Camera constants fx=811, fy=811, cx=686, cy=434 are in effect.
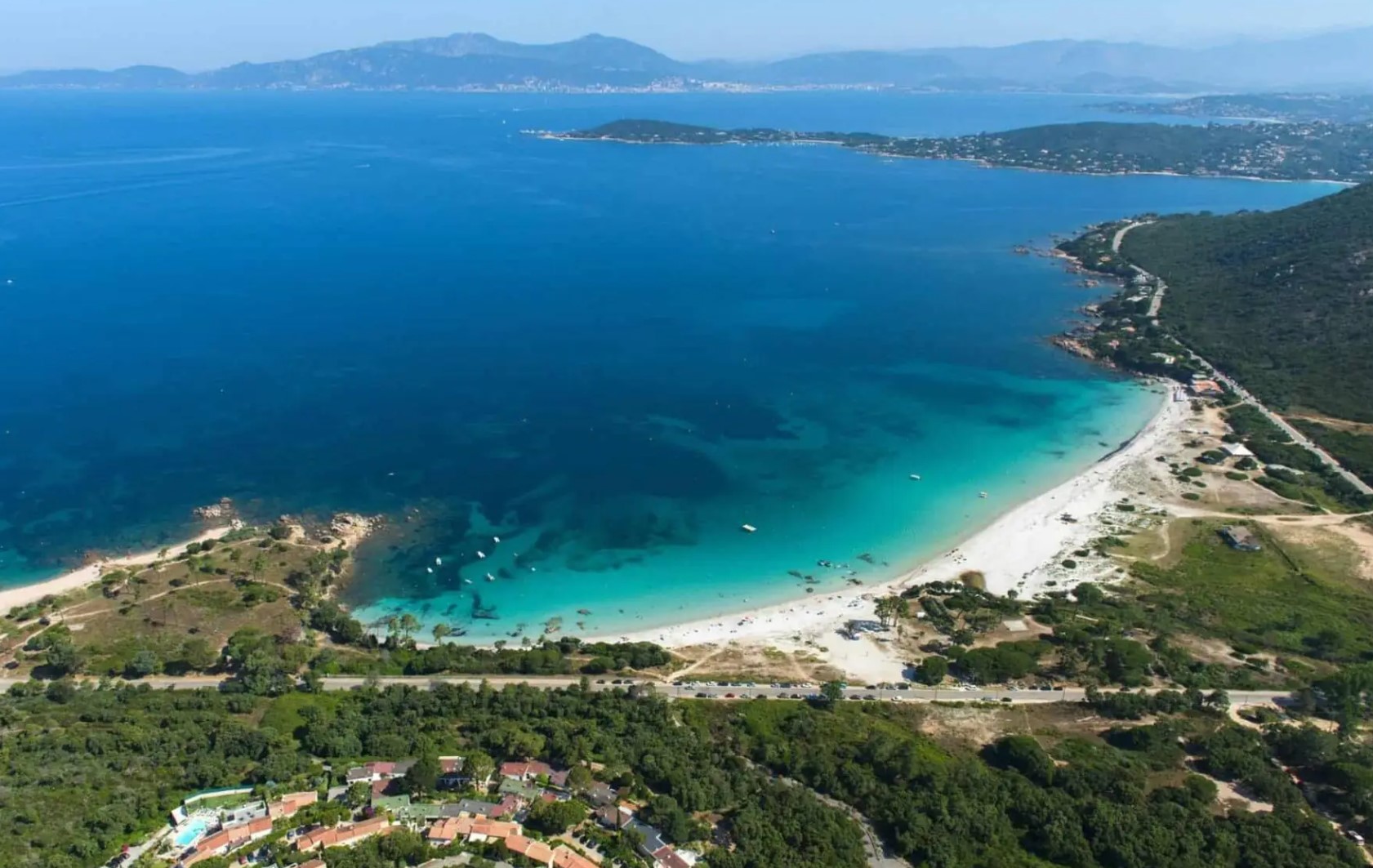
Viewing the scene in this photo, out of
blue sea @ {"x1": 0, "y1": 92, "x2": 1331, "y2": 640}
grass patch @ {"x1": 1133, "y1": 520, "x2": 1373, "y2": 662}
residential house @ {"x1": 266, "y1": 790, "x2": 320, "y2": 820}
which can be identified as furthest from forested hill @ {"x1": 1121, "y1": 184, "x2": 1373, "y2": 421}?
residential house @ {"x1": 266, "y1": 790, "x2": 320, "y2": 820}

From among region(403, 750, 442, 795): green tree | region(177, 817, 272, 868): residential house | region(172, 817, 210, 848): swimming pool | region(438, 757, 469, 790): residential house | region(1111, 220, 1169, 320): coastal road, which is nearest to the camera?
region(177, 817, 272, 868): residential house

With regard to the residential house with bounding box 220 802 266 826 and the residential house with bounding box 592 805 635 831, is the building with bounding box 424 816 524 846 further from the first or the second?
the residential house with bounding box 220 802 266 826

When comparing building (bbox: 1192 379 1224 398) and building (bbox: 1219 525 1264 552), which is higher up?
building (bbox: 1192 379 1224 398)

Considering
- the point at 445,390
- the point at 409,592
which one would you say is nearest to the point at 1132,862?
the point at 409,592

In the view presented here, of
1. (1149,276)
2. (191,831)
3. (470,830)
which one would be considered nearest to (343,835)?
(470,830)

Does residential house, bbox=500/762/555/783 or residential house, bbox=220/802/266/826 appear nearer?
residential house, bbox=220/802/266/826

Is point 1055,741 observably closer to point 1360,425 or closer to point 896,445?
point 896,445

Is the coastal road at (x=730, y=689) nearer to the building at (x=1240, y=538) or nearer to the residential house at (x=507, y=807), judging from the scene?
the residential house at (x=507, y=807)

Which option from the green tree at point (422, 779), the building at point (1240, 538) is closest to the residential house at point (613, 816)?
the green tree at point (422, 779)
